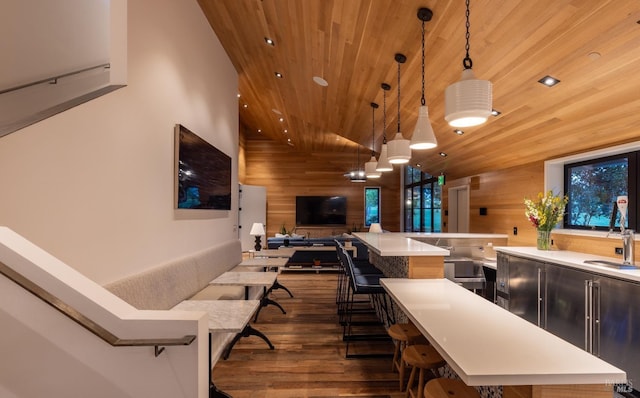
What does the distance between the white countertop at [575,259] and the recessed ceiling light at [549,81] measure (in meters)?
1.51

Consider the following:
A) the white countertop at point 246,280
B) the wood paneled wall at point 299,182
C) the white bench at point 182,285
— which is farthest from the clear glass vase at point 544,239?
the wood paneled wall at point 299,182

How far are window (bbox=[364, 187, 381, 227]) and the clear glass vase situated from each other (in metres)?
7.12

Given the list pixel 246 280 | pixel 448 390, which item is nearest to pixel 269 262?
pixel 246 280

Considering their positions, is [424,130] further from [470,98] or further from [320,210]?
[320,210]

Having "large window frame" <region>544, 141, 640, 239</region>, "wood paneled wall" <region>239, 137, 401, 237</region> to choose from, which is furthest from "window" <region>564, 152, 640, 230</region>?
"wood paneled wall" <region>239, 137, 401, 237</region>

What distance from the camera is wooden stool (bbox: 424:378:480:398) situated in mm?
1513

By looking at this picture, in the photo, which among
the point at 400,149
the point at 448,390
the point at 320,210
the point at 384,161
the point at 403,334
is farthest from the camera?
the point at 320,210

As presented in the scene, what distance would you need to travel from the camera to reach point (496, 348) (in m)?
1.31

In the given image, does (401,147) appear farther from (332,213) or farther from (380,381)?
(332,213)

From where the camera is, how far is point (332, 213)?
10.5 m

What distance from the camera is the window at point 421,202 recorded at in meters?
7.79

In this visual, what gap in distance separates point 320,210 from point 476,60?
8.17 m

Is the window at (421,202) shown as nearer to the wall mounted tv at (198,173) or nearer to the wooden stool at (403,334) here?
the wall mounted tv at (198,173)

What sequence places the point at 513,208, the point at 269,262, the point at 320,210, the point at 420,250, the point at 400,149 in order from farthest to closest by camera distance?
the point at 320,210
the point at 513,208
the point at 269,262
the point at 400,149
the point at 420,250
